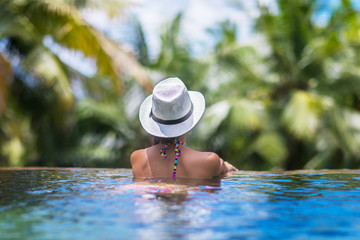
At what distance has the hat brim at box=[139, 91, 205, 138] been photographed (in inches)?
153

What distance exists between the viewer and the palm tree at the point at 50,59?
12.4 meters

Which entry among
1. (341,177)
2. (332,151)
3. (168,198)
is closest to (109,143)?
(332,151)

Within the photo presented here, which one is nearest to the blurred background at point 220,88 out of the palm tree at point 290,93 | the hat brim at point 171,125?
the palm tree at point 290,93

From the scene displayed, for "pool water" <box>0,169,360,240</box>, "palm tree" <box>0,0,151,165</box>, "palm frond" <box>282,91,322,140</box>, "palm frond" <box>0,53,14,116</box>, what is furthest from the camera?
"palm frond" <box>282,91,322,140</box>

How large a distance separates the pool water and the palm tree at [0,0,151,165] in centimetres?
870

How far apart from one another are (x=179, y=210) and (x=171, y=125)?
4.30 ft

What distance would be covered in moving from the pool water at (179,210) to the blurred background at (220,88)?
9331 mm

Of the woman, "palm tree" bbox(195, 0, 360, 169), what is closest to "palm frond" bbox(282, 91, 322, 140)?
"palm tree" bbox(195, 0, 360, 169)

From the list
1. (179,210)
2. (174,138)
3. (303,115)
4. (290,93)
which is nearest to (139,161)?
(174,138)

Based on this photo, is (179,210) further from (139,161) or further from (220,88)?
(220,88)

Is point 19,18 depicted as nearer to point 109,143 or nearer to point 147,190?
point 109,143

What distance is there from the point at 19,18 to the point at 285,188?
11.4m

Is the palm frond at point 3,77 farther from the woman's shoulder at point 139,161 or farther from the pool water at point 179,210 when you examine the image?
the woman's shoulder at point 139,161

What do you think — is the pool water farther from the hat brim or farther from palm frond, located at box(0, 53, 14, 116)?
palm frond, located at box(0, 53, 14, 116)
